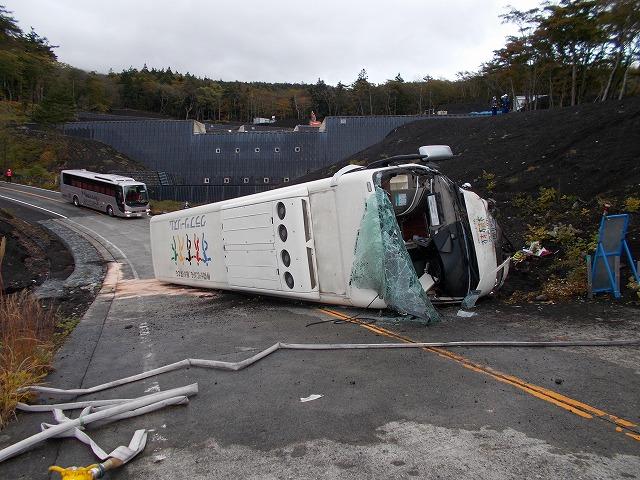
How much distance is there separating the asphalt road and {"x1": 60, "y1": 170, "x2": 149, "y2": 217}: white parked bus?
96.7 feet

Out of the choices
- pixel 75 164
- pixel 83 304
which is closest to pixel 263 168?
pixel 75 164

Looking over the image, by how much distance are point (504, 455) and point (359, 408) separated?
4.04ft

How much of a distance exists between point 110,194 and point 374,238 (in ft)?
107

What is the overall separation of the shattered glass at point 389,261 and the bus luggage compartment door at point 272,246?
107 centimetres

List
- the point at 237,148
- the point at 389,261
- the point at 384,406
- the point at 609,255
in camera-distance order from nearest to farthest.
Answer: the point at 384,406
the point at 389,261
the point at 609,255
the point at 237,148

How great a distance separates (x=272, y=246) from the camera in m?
8.13

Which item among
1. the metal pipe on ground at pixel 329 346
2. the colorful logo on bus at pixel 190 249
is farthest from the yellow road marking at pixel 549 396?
the colorful logo on bus at pixel 190 249

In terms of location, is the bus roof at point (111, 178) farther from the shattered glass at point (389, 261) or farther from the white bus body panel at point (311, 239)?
the shattered glass at point (389, 261)

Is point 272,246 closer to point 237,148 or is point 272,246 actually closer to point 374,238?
point 374,238

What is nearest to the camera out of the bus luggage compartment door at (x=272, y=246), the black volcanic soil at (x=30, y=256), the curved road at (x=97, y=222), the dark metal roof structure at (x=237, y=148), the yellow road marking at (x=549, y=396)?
the yellow road marking at (x=549, y=396)

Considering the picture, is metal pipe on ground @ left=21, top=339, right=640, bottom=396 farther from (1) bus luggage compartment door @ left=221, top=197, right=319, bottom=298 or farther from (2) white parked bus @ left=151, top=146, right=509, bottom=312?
(1) bus luggage compartment door @ left=221, top=197, right=319, bottom=298

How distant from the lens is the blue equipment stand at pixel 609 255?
752 centimetres

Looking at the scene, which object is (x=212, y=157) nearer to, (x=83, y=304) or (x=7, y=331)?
(x=83, y=304)

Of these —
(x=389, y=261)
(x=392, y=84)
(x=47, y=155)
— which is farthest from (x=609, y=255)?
(x=392, y=84)
